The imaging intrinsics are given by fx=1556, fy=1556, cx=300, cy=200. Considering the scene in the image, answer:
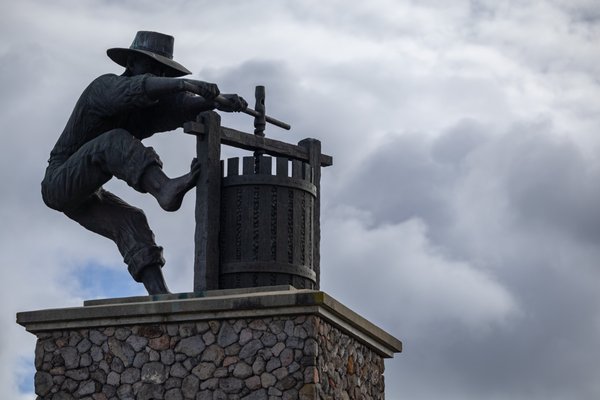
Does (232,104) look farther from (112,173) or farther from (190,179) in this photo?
(112,173)

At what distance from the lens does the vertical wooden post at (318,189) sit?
14.7 meters

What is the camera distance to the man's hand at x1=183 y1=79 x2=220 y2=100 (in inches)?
563

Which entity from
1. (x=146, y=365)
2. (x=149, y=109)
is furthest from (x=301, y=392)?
(x=149, y=109)

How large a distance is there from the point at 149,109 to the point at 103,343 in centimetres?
240

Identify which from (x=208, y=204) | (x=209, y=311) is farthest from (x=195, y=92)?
(x=209, y=311)

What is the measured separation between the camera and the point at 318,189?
586 inches

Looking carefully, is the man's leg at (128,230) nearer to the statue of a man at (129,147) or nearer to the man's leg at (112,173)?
the statue of a man at (129,147)

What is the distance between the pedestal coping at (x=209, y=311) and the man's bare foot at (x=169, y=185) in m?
0.89

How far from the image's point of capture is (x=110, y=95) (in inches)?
570

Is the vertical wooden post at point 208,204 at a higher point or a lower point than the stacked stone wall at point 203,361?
higher

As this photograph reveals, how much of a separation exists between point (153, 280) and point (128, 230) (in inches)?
23.6

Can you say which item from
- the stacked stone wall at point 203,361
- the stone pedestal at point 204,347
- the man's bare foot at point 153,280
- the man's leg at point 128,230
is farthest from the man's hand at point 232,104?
the stacked stone wall at point 203,361

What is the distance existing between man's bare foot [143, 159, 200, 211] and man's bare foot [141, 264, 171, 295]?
2.39ft

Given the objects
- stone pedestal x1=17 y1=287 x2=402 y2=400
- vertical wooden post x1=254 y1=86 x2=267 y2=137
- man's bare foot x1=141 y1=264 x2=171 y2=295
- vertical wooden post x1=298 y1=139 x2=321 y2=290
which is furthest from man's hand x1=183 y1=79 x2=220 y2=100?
stone pedestal x1=17 y1=287 x2=402 y2=400
